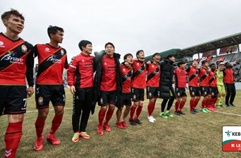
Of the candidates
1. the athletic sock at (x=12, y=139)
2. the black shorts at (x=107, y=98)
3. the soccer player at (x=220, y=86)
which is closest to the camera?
the athletic sock at (x=12, y=139)

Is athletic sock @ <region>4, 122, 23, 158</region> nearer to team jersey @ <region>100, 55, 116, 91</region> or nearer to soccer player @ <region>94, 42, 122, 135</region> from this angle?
soccer player @ <region>94, 42, 122, 135</region>

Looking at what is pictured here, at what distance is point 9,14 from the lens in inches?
80.0

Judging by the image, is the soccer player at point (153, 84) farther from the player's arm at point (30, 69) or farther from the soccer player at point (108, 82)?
the player's arm at point (30, 69)

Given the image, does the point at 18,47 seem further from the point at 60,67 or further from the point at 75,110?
the point at 75,110

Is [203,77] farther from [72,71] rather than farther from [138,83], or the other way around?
[72,71]

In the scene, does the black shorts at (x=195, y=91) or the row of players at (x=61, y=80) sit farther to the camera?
the black shorts at (x=195, y=91)

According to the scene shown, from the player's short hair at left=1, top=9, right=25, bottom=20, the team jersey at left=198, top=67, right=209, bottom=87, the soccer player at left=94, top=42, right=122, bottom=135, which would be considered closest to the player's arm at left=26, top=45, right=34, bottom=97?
the player's short hair at left=1, top=9, right=25, bottom=20

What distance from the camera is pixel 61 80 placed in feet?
9.04

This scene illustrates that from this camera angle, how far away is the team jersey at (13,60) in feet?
6.21

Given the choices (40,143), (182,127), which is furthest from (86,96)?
(182,127)

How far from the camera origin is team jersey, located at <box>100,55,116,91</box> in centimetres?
339

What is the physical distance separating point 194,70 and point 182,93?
53.2 inches

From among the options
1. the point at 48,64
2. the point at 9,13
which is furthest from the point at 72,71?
the point at 9,13

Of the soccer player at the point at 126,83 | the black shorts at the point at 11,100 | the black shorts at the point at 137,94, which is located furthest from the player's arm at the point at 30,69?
the black shorts at the point at 137,94
